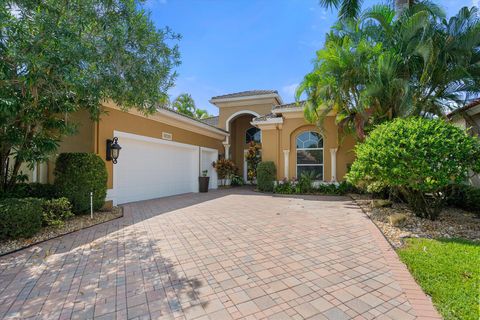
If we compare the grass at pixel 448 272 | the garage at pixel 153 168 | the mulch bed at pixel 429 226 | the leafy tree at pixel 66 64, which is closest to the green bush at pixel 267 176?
the garage at pixel 153 168

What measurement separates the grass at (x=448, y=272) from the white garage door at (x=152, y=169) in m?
9.46

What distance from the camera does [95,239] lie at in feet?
18.3

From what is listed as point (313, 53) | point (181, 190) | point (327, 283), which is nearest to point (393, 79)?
point (313, 53)

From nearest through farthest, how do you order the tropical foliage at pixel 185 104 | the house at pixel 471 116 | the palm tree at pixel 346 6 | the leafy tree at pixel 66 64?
1. the leafy tree at pixel 66 64
2. the house at pixel 471 116
3. the palm tree at pixel 346 6
4. the tropical foliage at pixel 185 104

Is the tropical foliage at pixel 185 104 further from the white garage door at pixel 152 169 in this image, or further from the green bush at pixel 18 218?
the green bush at pixel 18 218

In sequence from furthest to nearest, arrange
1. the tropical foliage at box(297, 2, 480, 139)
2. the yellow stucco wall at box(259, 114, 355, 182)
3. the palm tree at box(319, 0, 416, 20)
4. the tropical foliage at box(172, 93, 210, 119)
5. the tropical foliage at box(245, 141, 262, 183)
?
the tropical foliage at box(172, 93, 210, 119) < the tropical foliage at box(245, 141, 262, 183) < the yellow stucco wall at box(259, 114, 355, 182) < the palm tree at box(319, 0, 416, 20) < the tropical foliage at box(297, 2, 480, 139)

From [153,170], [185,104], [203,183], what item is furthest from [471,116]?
[185,104]

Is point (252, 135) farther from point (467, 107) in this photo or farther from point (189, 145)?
point (467, 107)

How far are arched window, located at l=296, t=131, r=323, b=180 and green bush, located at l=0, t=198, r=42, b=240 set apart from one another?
12225 millimetres

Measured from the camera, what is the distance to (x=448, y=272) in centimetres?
380

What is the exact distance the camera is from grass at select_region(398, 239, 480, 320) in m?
2.93

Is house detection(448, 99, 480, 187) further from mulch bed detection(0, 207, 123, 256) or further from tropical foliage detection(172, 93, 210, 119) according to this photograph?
tropical foliage detection(172, 93, 210, 119)

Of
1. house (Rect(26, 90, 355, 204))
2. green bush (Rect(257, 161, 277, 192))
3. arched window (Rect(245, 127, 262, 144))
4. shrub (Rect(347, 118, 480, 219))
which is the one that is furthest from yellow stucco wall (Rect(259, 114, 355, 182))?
shrub (Rect(347, 118, 480, 219))

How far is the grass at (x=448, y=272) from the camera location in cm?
293
